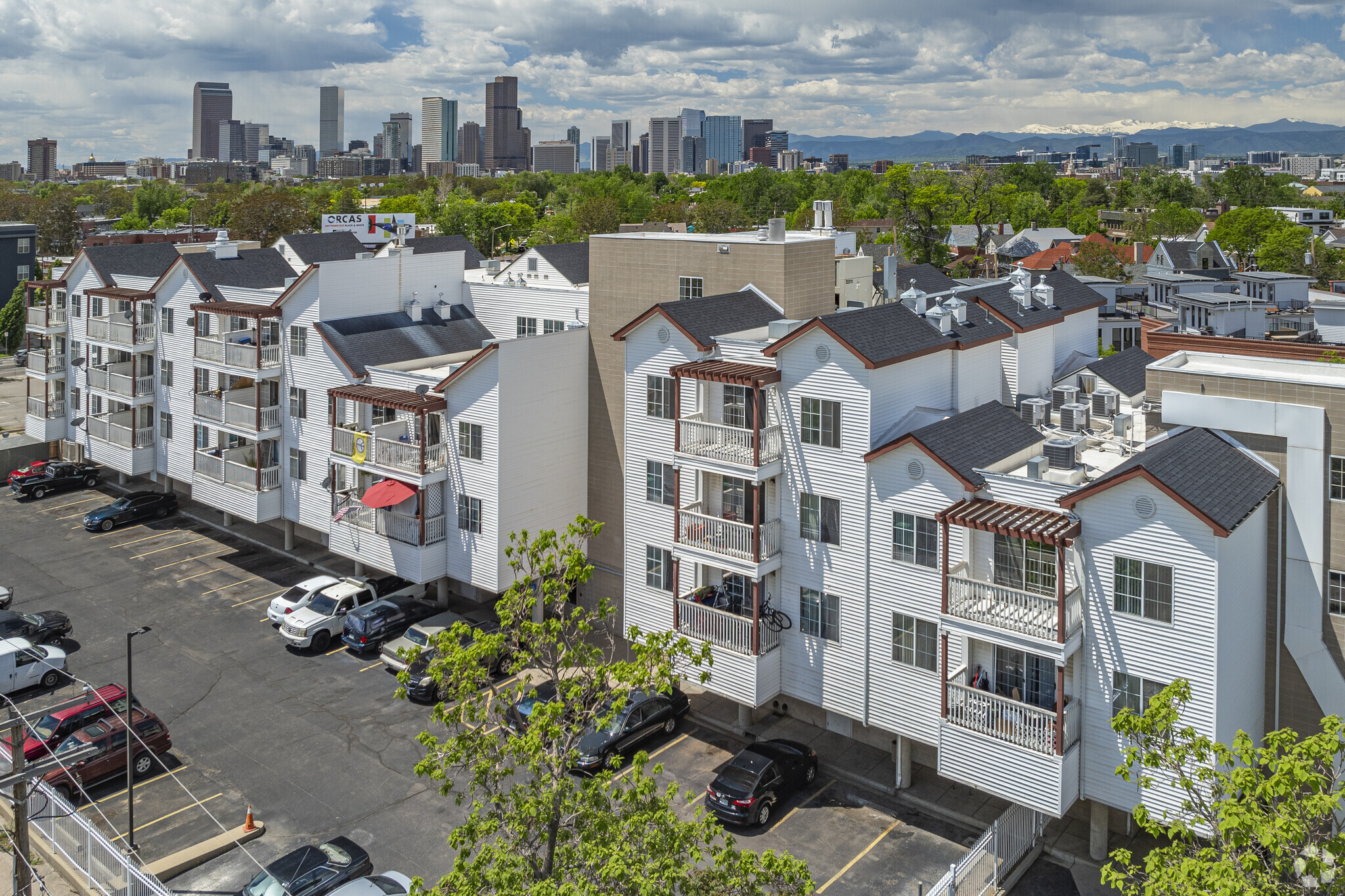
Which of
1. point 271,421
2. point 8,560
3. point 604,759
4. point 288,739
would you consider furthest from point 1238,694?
point 8,560

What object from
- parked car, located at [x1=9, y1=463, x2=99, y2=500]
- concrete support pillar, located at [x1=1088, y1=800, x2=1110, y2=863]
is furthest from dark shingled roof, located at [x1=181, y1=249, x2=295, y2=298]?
concrete support pillar, located at [x1=1088, y1=800, x2=1110, y2=863]

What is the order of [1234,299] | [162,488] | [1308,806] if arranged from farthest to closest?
[1234,299], [162,488], [1308,806]

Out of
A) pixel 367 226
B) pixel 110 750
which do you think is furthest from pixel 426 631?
pixel 367 226

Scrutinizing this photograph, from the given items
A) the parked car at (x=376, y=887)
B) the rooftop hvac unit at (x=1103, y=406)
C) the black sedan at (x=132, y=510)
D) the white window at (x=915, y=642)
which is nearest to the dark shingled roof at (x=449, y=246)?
the black sedan at (x=132, y=510)

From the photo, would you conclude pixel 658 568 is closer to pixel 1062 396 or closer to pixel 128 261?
pixel 1062 396

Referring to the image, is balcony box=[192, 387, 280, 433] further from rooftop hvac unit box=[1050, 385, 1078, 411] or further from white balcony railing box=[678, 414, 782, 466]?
rooftop hvac unit box=[1050, 385, 1078, 411]

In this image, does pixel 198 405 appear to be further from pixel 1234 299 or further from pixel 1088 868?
pixel 1234 299
